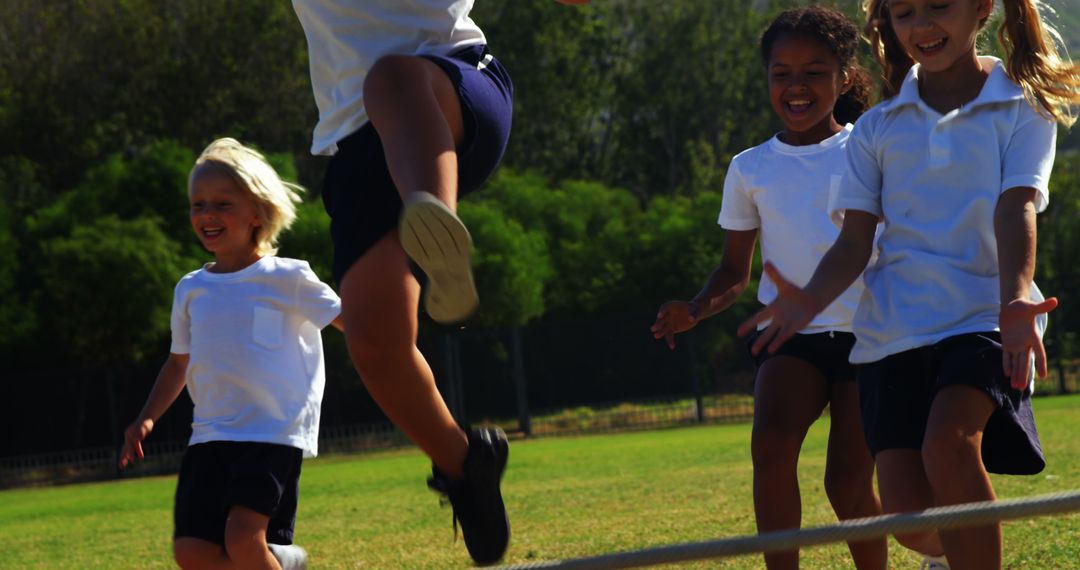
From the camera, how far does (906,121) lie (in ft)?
12.9

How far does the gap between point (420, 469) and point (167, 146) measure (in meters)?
13.1

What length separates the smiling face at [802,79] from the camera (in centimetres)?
506

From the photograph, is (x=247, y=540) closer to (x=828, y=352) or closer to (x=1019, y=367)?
(x=828, y=352)

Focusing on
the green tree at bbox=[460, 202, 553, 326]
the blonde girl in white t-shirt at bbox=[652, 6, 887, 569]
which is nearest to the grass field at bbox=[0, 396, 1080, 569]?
the blonde girl in white t-shirt at bbox=[652, 6, 887, 569]

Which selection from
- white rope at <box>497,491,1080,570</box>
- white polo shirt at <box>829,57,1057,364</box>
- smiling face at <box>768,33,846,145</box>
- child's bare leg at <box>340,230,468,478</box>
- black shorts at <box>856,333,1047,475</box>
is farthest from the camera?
smiling face at <box>768,33,846,145</box>

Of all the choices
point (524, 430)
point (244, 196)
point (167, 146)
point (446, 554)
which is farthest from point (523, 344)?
point (244, 196)

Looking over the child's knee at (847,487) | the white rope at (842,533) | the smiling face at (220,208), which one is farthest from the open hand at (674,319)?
the white rope at (842,533)

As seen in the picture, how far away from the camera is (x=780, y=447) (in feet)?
15.4

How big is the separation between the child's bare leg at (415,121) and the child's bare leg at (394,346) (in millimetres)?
212

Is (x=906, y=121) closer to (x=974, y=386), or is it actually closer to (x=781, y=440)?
(x=974, y=386)

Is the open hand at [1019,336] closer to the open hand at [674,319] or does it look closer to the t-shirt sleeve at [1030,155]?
the t-shirt sleeve at [1030,155]

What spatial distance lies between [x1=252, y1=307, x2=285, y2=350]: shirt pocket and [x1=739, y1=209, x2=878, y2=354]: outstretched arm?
6.47 feet

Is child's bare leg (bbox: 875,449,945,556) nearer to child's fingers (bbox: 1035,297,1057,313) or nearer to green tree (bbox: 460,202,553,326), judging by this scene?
child's fingers (bbox: 1035,297,1057,313)

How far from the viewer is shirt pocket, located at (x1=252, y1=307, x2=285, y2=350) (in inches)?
199
